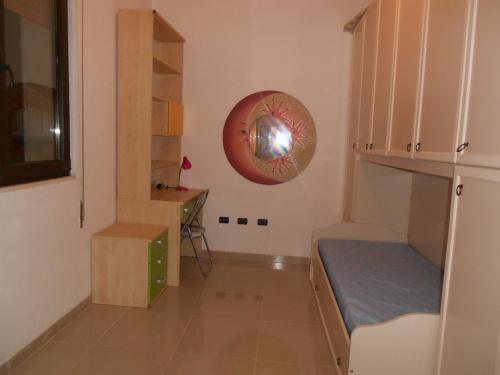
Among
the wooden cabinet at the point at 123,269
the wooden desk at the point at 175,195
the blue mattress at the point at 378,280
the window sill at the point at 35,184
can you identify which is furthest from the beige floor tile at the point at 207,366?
the wooden desk at the point at 175,195

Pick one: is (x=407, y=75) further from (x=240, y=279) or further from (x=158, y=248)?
(x=240, y=279)

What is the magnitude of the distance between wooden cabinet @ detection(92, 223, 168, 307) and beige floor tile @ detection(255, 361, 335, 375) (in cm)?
114

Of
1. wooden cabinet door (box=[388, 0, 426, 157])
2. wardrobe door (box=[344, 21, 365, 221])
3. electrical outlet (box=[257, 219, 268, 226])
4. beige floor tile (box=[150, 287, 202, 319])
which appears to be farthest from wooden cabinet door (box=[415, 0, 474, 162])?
electrical outlet (box=[257, 219, 268, 226])

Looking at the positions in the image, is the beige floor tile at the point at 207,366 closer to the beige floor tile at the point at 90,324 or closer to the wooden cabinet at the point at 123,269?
the beige floor tile at the point at 90,324

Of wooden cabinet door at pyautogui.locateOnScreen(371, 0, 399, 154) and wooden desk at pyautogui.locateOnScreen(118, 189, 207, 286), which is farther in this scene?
Answer: wooden desk at pyautogui.locateOnScreen(118, 189, 207, 286)

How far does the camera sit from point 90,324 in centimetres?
271

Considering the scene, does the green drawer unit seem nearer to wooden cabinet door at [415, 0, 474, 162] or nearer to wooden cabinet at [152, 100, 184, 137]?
wooden cabinet at [152, 100, 184, 137]

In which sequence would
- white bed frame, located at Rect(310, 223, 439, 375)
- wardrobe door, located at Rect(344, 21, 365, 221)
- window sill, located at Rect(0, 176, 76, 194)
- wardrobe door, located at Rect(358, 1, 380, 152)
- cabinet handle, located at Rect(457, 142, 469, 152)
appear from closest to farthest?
cabinet handle, located at Rect(457, 142, 469, 152) → white bed frame, located at Rect(310, 223, 439, 375) → window sill, located at Rect(0, 176, 76, 194) → wardrobe door, located at Rect(358, 1, 380, 152) → wardrobe door, located at Rect(344, 21, 365, 221)

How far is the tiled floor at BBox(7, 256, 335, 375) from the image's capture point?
225 cm

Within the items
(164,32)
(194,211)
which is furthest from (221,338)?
(164,32)

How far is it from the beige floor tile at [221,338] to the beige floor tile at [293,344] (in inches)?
2.9

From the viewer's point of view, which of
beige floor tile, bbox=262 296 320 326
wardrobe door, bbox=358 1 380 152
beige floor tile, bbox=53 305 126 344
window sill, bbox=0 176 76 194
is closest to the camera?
window sill, bbox=0 176 76 194

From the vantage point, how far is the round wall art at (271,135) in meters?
4.13

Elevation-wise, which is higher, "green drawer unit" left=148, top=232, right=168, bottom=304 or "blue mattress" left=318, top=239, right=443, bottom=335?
"blue mattress" left=318, top=239, right=443, bottom=335
